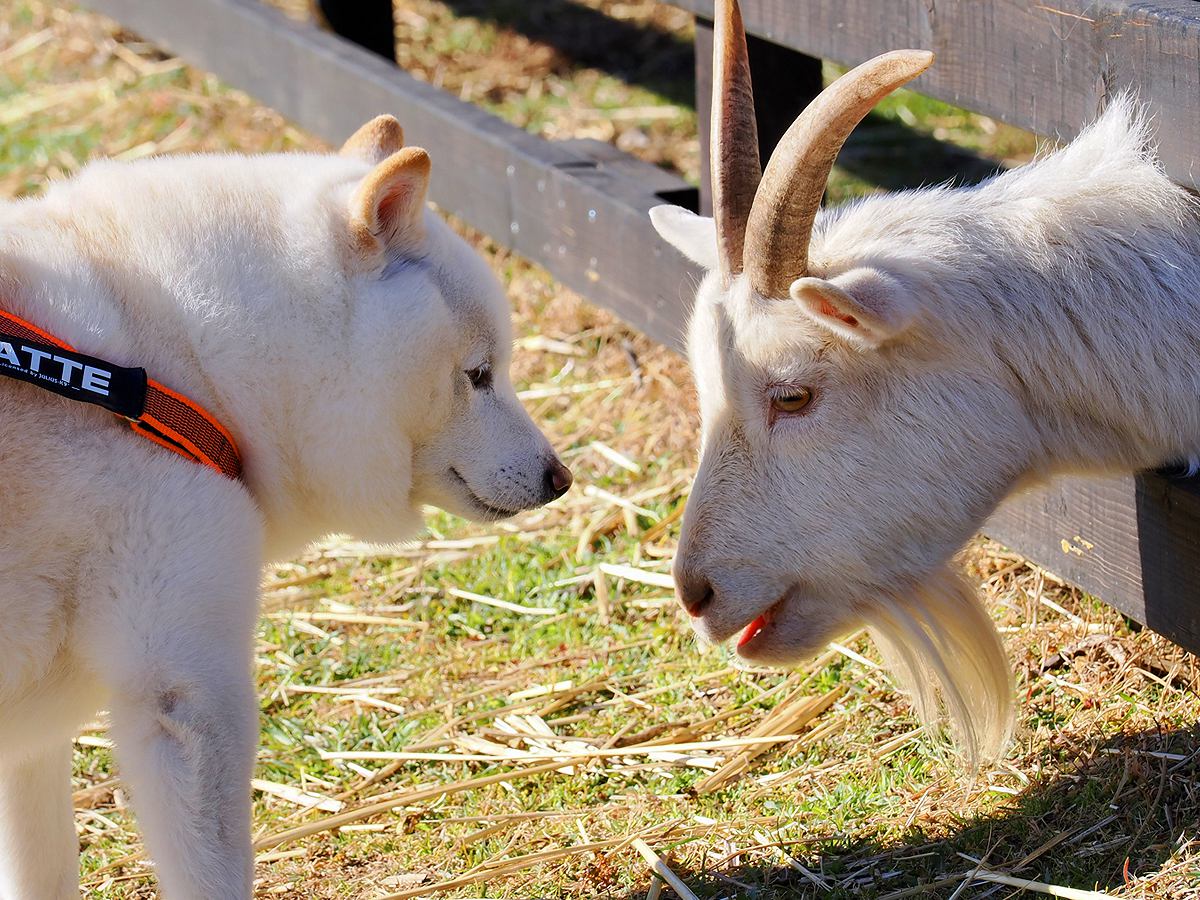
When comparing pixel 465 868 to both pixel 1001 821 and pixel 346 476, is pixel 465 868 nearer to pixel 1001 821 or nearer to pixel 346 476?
pixel 346 476

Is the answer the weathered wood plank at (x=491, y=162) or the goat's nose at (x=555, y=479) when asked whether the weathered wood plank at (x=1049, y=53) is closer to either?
the weathered wood plank at (x=491, y=162)

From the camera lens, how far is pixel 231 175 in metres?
3.33

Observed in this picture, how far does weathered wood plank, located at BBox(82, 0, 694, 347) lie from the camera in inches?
217

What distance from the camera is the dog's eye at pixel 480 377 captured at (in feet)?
11.4

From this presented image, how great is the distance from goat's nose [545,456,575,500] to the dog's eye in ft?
0.80

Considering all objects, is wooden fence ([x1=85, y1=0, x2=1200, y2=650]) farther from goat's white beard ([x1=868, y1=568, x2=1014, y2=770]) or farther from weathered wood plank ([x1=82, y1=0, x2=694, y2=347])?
goat's white beard ([x1=868, y1=568, x2=1014, y2=770])

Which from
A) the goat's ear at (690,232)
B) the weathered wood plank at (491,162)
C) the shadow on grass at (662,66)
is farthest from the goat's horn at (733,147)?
the shadow on grass at (662,66)

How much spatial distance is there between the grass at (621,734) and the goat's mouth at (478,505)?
76cm

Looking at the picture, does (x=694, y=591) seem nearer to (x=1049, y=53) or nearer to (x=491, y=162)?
(x=1049, y=53)

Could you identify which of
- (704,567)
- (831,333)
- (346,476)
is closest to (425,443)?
(346,476)

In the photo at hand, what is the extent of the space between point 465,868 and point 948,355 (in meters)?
1.65

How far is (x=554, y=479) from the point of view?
11.7 ft

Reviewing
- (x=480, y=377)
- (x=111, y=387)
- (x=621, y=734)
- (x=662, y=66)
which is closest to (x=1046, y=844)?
(x=621, y=734)

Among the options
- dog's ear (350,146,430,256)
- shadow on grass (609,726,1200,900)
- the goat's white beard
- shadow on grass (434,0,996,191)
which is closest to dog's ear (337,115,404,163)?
dog's ear (350,146,430,256)
